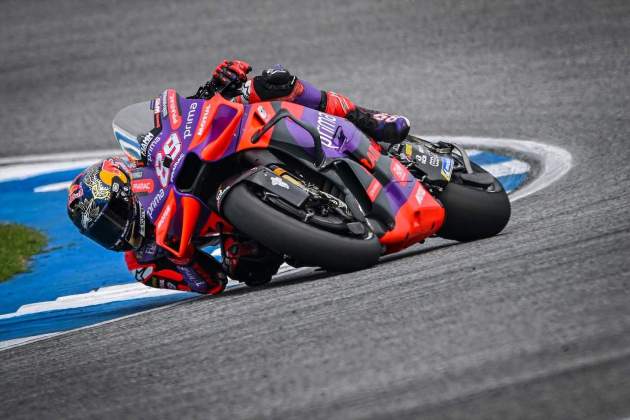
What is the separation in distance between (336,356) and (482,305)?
643mm

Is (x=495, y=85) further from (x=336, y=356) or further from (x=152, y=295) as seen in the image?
(x=336, y=356)

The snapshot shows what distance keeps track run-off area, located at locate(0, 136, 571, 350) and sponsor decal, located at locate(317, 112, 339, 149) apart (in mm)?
1423

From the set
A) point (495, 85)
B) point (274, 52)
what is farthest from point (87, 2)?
point (495, 85)

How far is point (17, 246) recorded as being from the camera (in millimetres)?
7918

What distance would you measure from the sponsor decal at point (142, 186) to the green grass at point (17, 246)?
8.52ft

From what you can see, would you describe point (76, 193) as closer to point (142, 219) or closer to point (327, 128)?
point (142, 219)

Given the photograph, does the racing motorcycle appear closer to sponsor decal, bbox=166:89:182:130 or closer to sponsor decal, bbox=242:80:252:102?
sponsor decal, bbox=166:89:182:130

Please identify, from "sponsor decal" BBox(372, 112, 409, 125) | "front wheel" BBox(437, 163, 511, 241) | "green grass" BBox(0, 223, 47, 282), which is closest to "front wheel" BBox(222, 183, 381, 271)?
"front wheel" BBox(437, 163, 511, 241)

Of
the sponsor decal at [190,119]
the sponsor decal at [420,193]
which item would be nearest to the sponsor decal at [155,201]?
the sponsor decal at [190,119]

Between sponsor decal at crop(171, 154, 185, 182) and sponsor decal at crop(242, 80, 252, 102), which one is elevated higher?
sponsor decal at crop(242, 80, 252, 102)

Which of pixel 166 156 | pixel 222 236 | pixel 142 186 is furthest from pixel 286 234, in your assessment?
pixel 142 186

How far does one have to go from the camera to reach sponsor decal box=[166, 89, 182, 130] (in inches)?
199

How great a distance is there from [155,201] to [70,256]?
2897 mm

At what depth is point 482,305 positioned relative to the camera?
375cm
